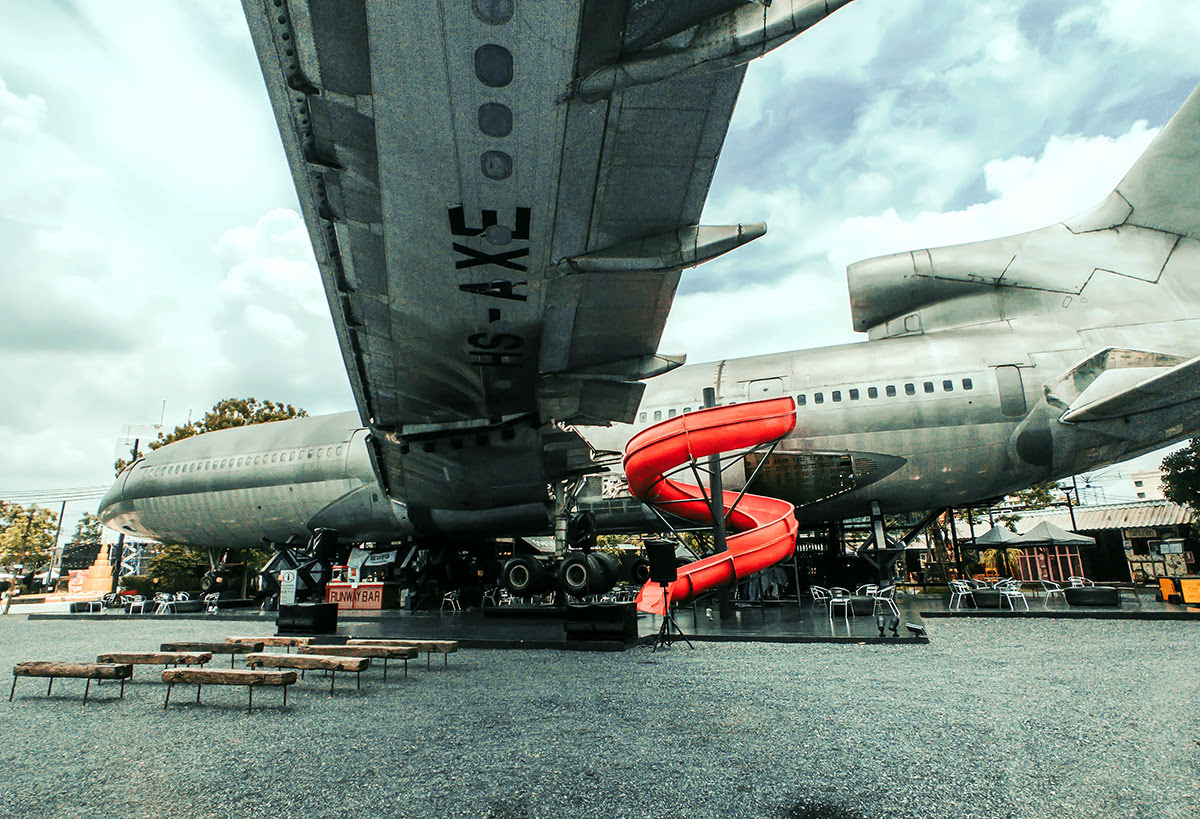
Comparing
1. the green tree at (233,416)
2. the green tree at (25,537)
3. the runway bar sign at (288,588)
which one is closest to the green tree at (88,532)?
the green tree at (25,537)

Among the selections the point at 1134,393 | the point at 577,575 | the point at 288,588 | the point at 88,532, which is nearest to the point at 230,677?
the point at 577,575

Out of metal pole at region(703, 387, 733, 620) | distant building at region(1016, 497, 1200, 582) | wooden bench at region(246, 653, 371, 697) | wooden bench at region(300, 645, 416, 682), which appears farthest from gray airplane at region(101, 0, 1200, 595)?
distant building at region(1016, 497, 1200, 582)

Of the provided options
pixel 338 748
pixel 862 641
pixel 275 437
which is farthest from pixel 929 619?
pixel 275 437

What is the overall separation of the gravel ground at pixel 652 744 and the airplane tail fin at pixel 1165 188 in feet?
38.0

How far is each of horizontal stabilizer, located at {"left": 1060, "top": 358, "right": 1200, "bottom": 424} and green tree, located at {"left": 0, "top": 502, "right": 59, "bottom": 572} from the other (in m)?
73.2

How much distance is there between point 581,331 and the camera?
23.3 feet

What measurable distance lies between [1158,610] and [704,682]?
11479 millimetres

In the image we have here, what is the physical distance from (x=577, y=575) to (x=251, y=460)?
1449 cm

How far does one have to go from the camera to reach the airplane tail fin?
43.7ft

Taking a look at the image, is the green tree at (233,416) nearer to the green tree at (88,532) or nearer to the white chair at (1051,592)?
the white chair at (1051,592)

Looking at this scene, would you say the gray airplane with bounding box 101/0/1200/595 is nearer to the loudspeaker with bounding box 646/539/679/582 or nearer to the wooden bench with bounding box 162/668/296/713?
the loudspeaker with bounding box 646/539/679/582

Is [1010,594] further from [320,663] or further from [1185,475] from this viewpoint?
[1185,475]

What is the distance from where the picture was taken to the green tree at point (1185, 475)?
1090 inches

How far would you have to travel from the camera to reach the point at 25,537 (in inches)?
2170
